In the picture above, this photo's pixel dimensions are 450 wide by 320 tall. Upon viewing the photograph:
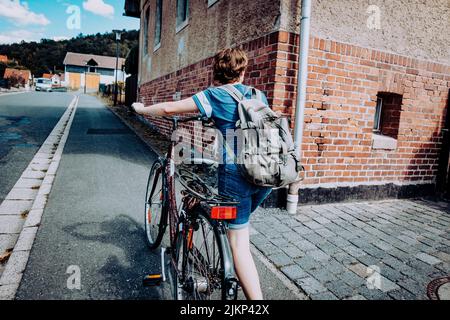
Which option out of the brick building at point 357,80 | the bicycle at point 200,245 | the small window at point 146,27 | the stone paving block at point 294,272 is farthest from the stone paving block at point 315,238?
the small window at point 146,27

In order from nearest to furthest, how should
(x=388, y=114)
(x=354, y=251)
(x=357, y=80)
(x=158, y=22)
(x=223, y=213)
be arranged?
(x=223, y=213)
(x=354, y=251)
(x=357, y=80)
(x=388, y=114)
(x=158, y=22)

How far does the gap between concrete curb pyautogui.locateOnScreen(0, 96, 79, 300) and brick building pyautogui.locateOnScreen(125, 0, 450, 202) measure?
3.28 meters

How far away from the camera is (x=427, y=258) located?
3.30m

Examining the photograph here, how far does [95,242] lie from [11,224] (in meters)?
1.09

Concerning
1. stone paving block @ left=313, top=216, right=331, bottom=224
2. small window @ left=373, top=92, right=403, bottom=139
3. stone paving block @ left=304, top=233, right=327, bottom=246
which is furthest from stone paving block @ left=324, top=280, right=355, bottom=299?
small window @ left=373, top=92, right=403, bottom=139

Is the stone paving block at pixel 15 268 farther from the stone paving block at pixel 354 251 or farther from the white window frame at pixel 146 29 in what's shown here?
the white window frame at pixel 146 29

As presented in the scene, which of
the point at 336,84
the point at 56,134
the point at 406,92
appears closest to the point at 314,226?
the point at 336,84

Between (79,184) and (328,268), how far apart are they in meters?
3.95

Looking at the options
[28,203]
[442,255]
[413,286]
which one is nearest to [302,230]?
[413,286]

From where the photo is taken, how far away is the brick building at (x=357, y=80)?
4.34 m

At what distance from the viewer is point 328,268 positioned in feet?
9.66

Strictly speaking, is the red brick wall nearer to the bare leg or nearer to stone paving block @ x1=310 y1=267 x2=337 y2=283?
stone paving block @ x1=310 y1=267 x2=337 y2=283

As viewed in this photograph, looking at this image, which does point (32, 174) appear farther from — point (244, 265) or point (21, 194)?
point (244, 265)

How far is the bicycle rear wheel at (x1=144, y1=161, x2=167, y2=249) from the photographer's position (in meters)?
3.00
